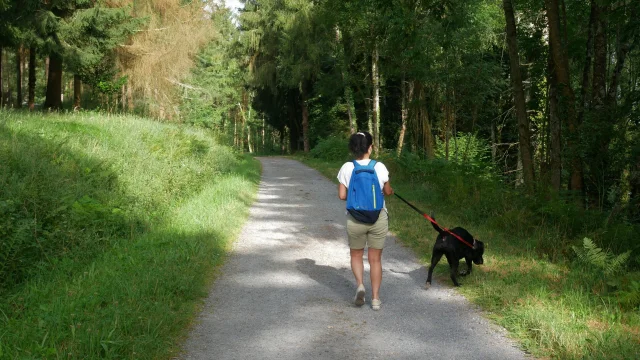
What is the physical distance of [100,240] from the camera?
791 centimetres

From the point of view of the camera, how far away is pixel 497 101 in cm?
2662

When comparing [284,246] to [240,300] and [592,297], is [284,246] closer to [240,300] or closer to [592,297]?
[240,300]

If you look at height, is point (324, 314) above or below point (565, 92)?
Answer: below

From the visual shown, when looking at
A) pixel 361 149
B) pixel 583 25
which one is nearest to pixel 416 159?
pixel 583 25

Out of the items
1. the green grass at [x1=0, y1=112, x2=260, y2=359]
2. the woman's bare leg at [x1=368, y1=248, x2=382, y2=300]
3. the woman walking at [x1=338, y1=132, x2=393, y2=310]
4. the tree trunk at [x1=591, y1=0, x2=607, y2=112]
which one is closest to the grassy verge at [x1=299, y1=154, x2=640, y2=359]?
the woman's bare leg at [x1=368, y1=248, x2=382, y2=300]

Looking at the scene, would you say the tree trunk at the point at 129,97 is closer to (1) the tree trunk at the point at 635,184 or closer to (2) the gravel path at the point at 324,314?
(2) the gravel path at the point at 324,314

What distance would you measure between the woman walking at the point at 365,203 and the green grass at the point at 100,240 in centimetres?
183

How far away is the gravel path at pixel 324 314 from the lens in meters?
4.47

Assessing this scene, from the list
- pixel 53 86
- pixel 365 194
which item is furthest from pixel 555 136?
pixel 53 86

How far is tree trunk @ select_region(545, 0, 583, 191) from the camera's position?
429 inches

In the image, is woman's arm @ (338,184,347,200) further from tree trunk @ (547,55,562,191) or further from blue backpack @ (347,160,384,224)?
tree trunk @ (547,55,562,191)

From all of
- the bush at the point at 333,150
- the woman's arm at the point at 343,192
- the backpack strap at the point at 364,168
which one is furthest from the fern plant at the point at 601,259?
the bush at the point at 333,150

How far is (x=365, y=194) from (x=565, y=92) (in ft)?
25.4

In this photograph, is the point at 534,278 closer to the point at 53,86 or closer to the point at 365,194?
the point at 365,194
